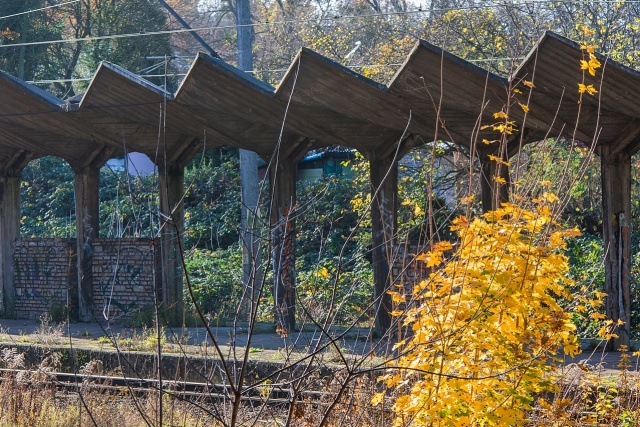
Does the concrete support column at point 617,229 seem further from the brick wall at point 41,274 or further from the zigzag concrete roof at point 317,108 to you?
the brick wall at point 41,274

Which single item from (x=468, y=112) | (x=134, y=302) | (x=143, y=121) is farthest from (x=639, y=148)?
(x=134, y=302)

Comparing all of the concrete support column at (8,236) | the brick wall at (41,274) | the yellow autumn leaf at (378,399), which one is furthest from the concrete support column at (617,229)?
the concrete support column at (8,236)

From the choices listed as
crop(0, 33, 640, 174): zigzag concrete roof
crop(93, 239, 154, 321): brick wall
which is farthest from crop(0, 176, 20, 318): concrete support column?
crop(93, 239, 154, 321): brick wall

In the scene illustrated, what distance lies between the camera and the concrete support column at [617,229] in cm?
1303

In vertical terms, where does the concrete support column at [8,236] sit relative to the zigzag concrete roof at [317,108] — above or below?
below

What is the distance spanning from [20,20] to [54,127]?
1814 centimetres

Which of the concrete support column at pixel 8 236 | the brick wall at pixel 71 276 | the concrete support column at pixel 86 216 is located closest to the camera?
the brick wall at pixel 71 276

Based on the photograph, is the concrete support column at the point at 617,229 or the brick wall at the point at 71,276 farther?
the brick wall at the point at 71,276

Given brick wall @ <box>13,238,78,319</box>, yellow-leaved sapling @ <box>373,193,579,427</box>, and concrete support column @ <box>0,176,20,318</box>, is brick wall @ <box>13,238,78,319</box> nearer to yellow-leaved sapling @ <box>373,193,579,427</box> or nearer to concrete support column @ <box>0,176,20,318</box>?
concrete support column @ <box>0,176,20,318</box>

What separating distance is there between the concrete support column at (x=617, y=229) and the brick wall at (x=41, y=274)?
1063cm

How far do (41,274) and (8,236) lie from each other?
4.26 feet

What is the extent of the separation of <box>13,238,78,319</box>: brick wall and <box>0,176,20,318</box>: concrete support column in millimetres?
133

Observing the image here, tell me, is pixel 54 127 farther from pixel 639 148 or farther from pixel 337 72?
pixel 639 148

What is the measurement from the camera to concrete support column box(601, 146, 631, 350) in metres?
13.0
